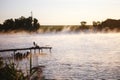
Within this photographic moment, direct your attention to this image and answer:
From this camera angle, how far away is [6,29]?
123438 millimetres

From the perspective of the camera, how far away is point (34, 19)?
411ft

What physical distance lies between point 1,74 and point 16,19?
385 feet

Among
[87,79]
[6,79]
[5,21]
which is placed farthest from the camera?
[5,21]

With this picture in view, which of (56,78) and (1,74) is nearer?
(1,74)

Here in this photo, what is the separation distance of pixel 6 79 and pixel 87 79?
24403 mm

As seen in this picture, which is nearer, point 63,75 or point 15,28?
point 63,75

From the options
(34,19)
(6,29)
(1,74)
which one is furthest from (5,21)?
(1,74)

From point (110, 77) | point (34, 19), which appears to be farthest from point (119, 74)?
point (34, 19)

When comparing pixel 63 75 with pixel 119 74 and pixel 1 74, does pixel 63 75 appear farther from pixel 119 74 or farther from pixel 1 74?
pixel 1 74

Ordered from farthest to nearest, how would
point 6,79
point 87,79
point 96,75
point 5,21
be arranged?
point 5,21
point 96,75
point 87,79
point 6,79

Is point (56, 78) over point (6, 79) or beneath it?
beneath

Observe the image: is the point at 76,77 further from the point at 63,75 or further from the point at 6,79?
the point at 6,79

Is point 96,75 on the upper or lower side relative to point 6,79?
lower

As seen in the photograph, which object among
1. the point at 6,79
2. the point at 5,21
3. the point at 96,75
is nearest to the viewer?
the point at 6,79
